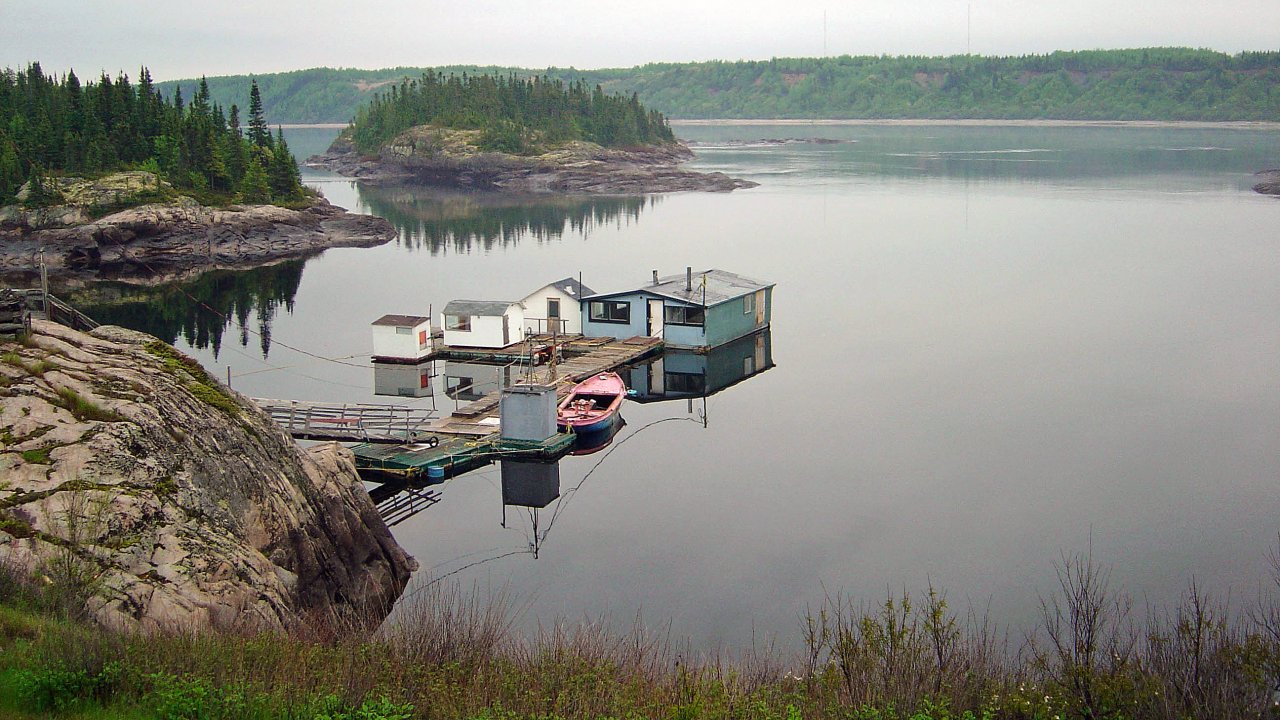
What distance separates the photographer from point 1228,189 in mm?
102938

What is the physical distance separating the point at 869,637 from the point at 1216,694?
365 cm

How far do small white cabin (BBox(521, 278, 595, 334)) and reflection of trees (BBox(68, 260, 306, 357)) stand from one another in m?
9.82

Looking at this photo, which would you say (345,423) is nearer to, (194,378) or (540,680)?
(194,378)

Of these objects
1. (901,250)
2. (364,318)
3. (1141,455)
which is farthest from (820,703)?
(901,250)

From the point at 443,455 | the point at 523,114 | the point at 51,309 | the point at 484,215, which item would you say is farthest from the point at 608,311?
the point at 523,114

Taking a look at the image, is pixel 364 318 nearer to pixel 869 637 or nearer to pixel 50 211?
pixel 50 211

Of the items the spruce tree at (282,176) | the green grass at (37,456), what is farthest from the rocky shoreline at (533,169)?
the green grass at (37,456)

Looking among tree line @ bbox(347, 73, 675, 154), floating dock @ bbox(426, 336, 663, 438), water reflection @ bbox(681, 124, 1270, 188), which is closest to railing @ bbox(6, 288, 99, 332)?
floating dock @ bbox(426, 336, 663, 438)

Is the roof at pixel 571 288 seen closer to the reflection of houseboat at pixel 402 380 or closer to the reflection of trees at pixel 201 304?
the reflection of houseboat at pixel 402 380

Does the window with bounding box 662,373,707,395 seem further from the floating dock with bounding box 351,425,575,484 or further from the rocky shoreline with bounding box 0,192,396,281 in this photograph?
the rocky shoreline with bounding box 0,192,396,281

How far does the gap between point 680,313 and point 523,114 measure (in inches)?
4162

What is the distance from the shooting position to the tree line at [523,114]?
13788cm

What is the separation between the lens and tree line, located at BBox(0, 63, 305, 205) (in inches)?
2835

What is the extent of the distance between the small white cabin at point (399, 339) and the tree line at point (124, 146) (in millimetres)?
35908
